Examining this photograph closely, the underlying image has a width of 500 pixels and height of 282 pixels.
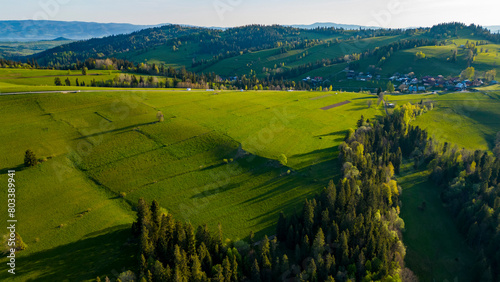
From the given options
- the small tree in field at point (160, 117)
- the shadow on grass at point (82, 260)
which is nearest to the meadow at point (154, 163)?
the shadow on grass at point (82, 260)

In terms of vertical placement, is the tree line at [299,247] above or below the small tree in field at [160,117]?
below

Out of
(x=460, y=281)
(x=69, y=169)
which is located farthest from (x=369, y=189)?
(x=69, y=169)

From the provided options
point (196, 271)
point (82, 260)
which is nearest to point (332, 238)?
point (196, 271)

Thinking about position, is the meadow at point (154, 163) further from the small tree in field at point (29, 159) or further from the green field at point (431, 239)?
the small tree in field at point (29, 159)

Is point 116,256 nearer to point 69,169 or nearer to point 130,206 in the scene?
point 130,206

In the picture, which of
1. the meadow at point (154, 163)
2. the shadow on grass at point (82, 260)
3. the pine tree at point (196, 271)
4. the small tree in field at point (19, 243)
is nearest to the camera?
the pine tree at point (196, 271)

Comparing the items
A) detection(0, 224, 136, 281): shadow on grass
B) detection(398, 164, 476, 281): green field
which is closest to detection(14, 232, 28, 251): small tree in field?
detection(0, 224, 136, 281): shadow on grass
